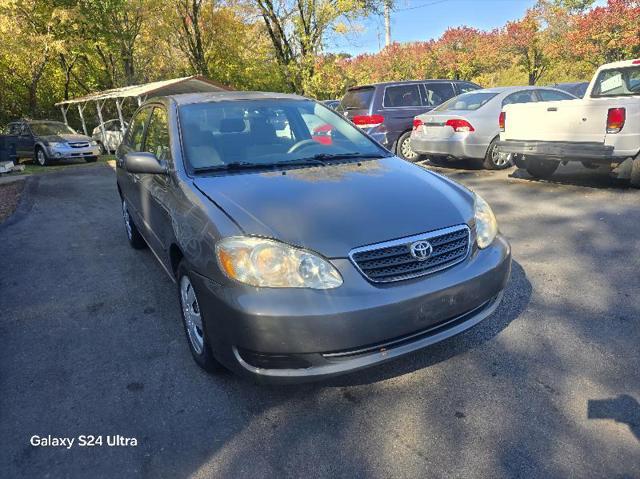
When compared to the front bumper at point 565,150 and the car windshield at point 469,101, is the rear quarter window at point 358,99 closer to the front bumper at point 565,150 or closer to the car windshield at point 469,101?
the car windshield at point 469,101

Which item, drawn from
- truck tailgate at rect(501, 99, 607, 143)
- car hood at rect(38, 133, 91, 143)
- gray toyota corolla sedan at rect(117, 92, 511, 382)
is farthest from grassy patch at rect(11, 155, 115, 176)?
truck tailgate at rect(501, 99, 607, 143)

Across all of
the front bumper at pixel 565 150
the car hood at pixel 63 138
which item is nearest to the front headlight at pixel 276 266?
the front bumper at pixel 565 150

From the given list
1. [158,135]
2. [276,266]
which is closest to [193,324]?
[276,266]

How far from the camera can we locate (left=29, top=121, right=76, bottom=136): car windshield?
15.2m

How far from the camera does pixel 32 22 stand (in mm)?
18297

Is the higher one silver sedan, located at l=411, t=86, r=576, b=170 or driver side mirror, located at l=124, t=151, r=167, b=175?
driver side mirror, located at l=124, t=151, r=167, b=175

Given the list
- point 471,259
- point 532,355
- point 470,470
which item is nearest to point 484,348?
point 532,355

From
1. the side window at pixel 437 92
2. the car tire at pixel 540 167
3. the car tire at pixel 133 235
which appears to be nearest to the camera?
the car tire at pixel 133 235

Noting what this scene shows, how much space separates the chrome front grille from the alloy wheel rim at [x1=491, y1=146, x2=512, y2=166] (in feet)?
22.1

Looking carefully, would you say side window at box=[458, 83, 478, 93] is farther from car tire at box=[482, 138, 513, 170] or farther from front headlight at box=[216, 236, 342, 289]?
front headlight at box=[216, 236, 342, 289]

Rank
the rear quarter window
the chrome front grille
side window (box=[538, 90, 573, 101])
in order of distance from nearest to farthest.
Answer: the chrome front grille → side window (box=[538, 90, 573, 101]) → the rear quarter window

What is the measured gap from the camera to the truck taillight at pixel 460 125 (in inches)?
320

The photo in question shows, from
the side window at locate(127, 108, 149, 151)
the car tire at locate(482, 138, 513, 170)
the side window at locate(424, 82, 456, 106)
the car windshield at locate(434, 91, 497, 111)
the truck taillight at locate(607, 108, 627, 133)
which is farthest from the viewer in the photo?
the side window at locate(424, 82, 456, 106)

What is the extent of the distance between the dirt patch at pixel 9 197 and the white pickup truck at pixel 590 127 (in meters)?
8.13
